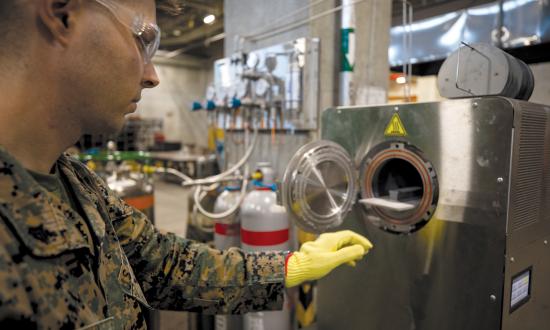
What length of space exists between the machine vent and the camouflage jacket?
733mm

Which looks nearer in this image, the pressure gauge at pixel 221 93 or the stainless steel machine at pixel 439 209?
the stainless steel machine at pixel 439 209

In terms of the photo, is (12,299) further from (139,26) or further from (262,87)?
(262,87)

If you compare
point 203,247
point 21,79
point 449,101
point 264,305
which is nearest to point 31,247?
point 21,79

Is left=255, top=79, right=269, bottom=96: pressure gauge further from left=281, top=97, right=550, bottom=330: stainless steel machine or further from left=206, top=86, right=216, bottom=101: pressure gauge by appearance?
left=281, top=97, right=550, bottom=330: stainless steel machine

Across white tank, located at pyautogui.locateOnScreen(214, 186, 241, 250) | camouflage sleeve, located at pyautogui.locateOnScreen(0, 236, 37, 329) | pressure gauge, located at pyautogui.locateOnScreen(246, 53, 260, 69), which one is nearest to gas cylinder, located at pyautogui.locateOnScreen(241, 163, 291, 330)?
white tank, located at pyautogui.locateOnScreen(214, 186, 241, 250)

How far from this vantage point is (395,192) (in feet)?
4.58

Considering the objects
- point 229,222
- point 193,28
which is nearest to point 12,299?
point 229,222

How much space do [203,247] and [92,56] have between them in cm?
64

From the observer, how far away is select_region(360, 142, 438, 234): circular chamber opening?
122 cm

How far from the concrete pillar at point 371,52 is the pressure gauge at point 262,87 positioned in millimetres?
571

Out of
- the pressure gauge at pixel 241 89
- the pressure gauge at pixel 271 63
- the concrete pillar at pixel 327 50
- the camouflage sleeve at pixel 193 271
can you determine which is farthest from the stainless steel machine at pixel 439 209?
the pressure gauge at pixel 241 89

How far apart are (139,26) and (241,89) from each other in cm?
172

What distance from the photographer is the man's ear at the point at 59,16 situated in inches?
25.1

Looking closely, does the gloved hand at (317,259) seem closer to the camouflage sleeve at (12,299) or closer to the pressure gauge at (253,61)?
the camouflage sleeve at (12,299)
